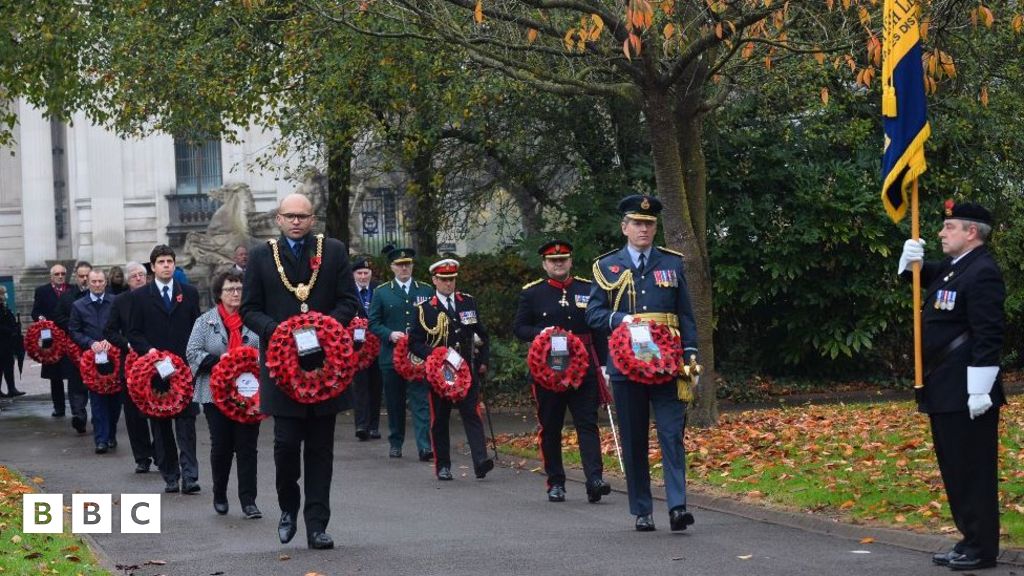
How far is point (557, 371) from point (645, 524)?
2.37 m

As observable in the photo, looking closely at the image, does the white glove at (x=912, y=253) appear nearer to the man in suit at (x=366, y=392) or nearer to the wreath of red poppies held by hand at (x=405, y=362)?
the wreath of red poppies held by hand at (x=405, y=362)

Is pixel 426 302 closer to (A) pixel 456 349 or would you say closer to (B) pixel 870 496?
(A) pixel 456 349

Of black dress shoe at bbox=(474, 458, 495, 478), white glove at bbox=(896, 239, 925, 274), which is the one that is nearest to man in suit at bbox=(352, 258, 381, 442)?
black dress shoe at bbox=(474, 458, 495, 478)

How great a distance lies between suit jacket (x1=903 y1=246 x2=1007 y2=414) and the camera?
8.98 m

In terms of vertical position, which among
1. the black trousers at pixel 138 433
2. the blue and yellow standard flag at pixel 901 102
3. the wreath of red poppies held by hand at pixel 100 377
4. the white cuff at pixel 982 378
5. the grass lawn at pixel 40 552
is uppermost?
the blue and yellow standard flag at pixel 901 102

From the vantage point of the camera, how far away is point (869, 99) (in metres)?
23.4

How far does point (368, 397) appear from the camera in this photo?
19.1 m

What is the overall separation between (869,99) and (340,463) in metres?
10.7

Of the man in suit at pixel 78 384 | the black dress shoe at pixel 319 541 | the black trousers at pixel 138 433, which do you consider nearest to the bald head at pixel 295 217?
the black dress shoe at pixel 319 541

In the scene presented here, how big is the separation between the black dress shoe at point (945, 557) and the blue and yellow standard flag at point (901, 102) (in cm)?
219

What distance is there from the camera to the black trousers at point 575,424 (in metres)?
12.8

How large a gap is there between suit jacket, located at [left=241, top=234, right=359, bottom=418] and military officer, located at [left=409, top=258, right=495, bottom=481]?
176 inches

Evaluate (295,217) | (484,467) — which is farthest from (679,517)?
(484,467)

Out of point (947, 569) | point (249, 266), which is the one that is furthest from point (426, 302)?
point (947, 569)
